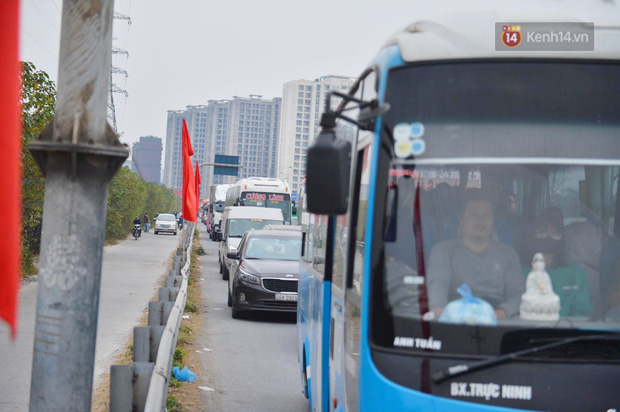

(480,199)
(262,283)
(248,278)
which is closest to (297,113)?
(248,278)

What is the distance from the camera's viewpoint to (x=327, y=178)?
3.85m

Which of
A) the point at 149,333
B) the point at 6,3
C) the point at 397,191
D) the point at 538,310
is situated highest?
the point at 6,3

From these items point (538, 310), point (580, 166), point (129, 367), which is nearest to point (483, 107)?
point (580, 166)

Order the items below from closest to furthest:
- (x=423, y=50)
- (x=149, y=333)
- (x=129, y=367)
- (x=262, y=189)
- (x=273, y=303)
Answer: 1. (x=423, y=50)
2. (x=129, y=367)
3. (x=149, y=333)
4. (x=273, y=303)
5. (x=262, y=189)

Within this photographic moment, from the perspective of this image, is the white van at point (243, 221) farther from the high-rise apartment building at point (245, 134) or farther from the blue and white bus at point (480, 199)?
the high-rise apartment building at point (245, 134)

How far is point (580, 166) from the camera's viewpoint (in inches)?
156

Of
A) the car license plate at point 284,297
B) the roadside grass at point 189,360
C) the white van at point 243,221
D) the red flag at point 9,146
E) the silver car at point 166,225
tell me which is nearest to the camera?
the red flag at point 9,146

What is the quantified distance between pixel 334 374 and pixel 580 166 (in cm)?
202

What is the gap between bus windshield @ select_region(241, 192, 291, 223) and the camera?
4447 centimetres

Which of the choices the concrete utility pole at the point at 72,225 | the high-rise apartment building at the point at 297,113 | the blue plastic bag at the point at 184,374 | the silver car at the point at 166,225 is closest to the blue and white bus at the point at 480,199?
the concrete utility pole at the point at 72,225

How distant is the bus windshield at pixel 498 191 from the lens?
153 inches

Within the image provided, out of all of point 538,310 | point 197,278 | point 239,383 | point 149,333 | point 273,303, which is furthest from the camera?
point 197,278

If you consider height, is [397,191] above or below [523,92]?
below

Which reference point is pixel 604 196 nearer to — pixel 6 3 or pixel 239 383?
pixel 6 3
